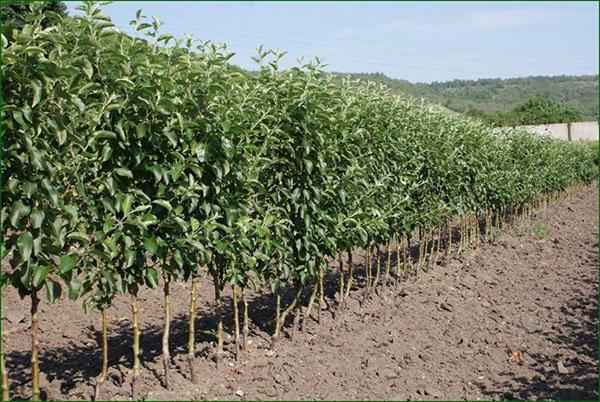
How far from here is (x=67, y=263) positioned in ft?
10.6

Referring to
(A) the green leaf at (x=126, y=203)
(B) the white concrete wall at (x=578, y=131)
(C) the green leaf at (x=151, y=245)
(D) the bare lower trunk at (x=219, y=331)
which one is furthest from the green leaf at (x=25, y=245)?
(B) the white concrete wall at (x=578, y=131)

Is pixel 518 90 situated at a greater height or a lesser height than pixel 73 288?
greater

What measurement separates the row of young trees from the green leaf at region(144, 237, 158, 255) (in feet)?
0.23

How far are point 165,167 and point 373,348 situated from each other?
313cm

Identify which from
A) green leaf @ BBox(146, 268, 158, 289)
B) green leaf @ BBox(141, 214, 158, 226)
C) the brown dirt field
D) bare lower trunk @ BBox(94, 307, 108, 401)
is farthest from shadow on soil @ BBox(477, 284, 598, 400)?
green leaf @ BBox(141, 214, 158, 226)

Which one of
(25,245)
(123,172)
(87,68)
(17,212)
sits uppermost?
(87,68)

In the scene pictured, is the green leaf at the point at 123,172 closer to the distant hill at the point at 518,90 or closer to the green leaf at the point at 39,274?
the green leaf at the point at 39,274

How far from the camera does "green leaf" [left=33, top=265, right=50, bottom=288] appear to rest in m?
3.06

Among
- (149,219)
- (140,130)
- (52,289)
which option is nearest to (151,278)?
(149,219)

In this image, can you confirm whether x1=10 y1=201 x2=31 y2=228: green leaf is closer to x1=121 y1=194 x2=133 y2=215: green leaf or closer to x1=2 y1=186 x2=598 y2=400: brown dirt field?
x1=121 y1=194 x2=133 y2=215: green leaf

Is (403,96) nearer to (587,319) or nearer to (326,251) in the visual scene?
(326,251)

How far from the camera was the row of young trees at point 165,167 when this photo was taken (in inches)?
123

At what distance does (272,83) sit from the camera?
4.92 metres

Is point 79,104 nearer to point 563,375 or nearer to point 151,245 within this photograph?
point 151,245
